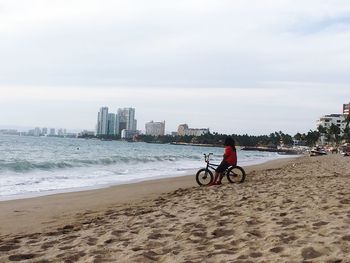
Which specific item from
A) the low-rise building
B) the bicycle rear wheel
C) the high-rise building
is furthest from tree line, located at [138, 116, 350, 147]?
the bicycle rear wheel

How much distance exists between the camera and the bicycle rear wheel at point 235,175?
43.5ft

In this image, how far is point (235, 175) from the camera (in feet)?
43.9

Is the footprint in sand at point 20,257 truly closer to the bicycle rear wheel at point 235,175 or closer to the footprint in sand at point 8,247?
the footprint in sand at point 8,247

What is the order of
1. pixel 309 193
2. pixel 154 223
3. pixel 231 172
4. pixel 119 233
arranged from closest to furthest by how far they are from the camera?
pixel 119 233
pixel 154 223
pixel 309 193
pixel 231 172

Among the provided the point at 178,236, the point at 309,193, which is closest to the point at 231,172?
the point at 309,193

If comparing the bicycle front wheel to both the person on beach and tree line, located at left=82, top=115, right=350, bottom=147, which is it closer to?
the person on beach

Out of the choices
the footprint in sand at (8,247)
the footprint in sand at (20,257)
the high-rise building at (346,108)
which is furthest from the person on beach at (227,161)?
the high-rise building at (346,108)

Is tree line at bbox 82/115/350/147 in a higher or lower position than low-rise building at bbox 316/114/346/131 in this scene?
lower

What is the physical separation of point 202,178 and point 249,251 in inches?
357

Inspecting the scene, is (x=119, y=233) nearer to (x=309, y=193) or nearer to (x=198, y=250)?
(x=198, y=250)

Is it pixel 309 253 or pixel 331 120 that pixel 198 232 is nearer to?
pixel 309 253

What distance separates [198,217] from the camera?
265 inches

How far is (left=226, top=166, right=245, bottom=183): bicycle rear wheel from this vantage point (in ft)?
43.5

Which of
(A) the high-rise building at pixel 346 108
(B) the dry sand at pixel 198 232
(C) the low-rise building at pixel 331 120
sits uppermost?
(A) the high-rise building at pixel 346 108
